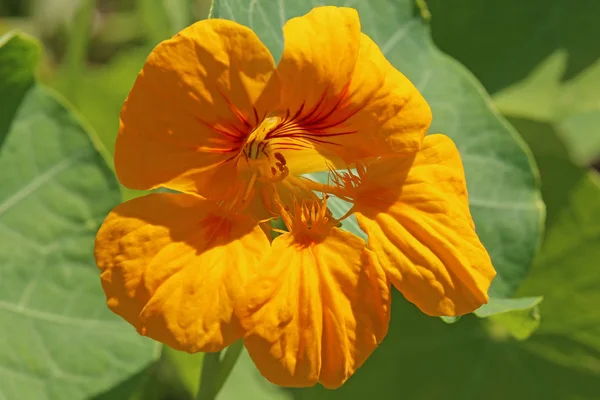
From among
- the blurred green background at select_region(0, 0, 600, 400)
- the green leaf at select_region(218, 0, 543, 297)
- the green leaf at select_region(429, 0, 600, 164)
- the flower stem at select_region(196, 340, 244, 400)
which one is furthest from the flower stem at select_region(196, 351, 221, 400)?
the green leaf at select_region(429, 0, 600, 164)

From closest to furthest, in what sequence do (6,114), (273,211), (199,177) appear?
(199,177) < (273,211) < (6,114)

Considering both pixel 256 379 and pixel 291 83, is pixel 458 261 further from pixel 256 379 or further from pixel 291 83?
pixel 256 379

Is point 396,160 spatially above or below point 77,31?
above

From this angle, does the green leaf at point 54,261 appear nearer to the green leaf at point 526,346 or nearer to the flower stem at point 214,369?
the flower stem at point 214,369

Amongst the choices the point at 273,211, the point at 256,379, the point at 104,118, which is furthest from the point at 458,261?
the point at 104,118

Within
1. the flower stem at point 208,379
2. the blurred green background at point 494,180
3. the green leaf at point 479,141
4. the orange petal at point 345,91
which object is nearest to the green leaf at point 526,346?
the blurred green background at point 494,180

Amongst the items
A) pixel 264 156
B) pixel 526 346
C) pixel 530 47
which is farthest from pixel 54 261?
pixel 530 47

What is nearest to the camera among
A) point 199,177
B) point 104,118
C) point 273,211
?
point 199,177

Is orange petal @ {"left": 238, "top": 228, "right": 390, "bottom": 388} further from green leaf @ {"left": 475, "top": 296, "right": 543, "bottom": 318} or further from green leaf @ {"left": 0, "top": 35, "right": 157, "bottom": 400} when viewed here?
green leaf @ {"left": 0, "top": 35, "right": 157, "bottom": 400}
